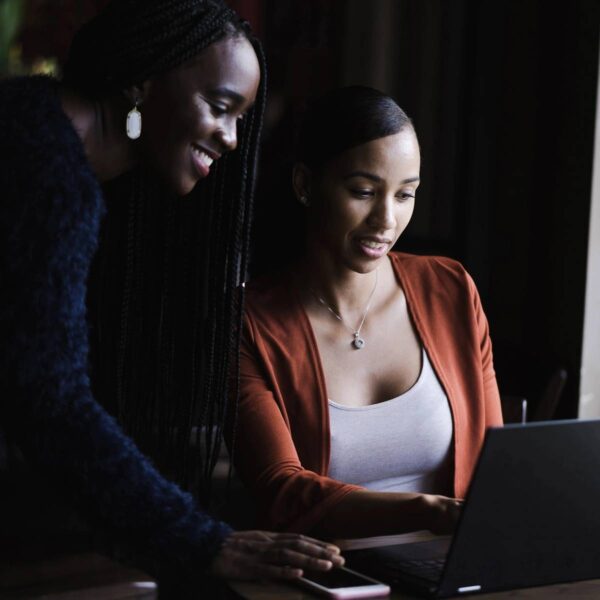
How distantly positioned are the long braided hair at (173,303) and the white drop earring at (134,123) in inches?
8.4

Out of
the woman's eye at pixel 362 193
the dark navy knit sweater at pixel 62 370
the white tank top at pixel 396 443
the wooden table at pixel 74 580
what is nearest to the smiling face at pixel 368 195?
the woman's eye at pixel 362 193

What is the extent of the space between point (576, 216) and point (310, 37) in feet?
4.14

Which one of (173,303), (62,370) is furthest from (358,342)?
Result: (62,370)

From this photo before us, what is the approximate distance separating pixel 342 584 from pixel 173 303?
61 centimetres

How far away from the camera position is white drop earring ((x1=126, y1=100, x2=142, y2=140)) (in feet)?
4.38

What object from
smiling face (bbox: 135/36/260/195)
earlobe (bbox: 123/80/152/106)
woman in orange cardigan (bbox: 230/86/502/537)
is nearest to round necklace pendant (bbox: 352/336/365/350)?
woman in orange cardigan (bbox: 230/86/502/537)

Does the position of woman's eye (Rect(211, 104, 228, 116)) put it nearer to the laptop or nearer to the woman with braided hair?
the woman with braided hair

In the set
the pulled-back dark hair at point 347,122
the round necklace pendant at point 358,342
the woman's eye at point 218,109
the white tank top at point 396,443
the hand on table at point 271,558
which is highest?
the pulled-back dark hair at point 347,122

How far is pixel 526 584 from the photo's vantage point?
1.25 metres

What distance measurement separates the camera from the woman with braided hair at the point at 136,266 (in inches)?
46.9

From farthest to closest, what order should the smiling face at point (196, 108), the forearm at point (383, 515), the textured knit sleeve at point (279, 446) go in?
the textured knit sleeve at point (279, 446), the forearm at point (383, 515), the smiling face at point (196, 108)

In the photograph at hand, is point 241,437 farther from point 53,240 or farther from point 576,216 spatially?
point 576,216

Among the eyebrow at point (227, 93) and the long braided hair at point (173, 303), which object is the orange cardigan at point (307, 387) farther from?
the eyebrow at point (227, 93)

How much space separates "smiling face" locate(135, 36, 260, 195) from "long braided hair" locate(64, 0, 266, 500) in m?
0.18
